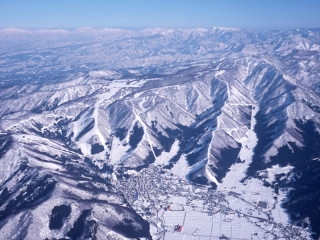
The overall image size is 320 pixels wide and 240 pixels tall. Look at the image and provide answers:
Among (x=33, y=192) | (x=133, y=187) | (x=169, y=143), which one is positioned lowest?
(x=33, y=192)

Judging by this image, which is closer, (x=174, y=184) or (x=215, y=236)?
(x=215, y=236)

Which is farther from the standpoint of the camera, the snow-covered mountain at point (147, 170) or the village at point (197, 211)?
the village at point (197, 211)

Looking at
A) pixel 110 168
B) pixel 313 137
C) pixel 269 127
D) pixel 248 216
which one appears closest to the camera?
pixel 248 216

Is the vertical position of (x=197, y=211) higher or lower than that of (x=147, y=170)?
lower

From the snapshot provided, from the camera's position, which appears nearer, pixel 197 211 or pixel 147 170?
pixel 197 211

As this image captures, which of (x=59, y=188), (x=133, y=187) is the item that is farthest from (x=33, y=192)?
(x=133, y=187)

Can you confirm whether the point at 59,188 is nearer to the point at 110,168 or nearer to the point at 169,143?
the point at 110,168

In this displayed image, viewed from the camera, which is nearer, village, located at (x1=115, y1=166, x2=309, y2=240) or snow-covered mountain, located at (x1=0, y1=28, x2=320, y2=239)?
snow-covered mountain, located at (x1=0, y1=28, x2=320, y2=239)

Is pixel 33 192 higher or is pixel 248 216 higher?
pixel 248 216
